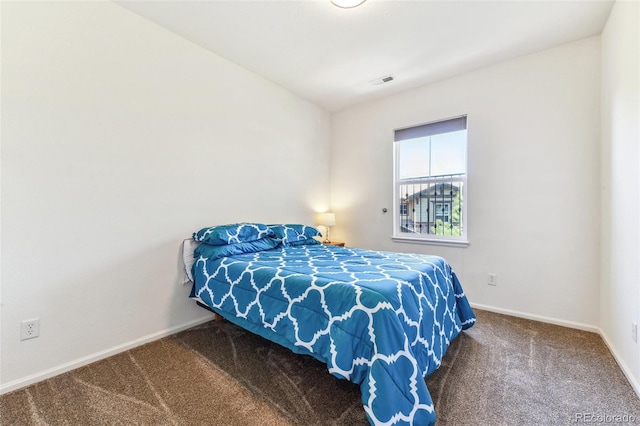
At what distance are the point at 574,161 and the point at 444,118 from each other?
1.29 meters

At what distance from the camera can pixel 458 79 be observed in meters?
3.17

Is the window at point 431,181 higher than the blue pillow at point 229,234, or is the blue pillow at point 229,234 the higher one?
the window at point 431,181

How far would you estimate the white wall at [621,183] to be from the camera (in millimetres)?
1743

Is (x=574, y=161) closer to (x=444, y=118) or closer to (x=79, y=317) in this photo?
(x=444, y=118)

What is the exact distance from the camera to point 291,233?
9.85 ft

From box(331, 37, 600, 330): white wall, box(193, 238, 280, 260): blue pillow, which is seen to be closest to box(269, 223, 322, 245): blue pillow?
box(193, 238, 280, 260): blue pillow

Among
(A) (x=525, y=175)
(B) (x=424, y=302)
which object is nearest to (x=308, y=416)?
(B) (x=424, y=302)

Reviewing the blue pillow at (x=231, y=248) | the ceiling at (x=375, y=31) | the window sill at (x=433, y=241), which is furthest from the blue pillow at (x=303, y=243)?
→ the ceiling at (x=375, y=31)

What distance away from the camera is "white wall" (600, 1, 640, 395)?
1.74 metres

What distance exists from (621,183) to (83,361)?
401 cm

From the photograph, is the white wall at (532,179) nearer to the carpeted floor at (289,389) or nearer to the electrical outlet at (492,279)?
the electrical outlet at (492,279)

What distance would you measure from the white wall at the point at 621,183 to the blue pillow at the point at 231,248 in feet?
8.80

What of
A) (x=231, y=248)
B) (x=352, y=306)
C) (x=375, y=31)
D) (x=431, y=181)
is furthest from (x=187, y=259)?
(x=431, y=181)

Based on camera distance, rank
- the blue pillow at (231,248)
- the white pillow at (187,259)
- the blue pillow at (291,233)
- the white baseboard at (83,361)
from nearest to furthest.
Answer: the white baseboard at (83,361) → the blue pillow at (231,248) → the white pillow at (187,259) → the blue pillow at (291,233)
